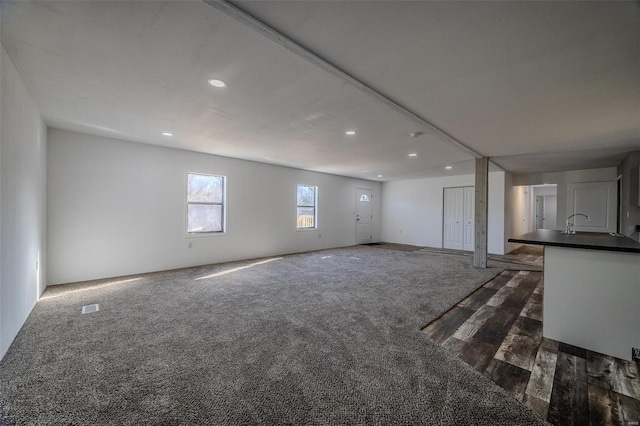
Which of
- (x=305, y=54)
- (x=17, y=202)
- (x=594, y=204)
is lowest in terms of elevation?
(x=17, y=202)

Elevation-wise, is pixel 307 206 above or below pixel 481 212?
above

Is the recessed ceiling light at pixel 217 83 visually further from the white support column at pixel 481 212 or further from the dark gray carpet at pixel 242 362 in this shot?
the white support column at pixel 481 212

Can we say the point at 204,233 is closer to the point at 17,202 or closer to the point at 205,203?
the point at 205,203

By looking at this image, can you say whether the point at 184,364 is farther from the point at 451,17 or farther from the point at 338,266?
the point at 338,266

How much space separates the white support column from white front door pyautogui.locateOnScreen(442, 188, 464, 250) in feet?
8.92

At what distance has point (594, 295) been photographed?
2350mm

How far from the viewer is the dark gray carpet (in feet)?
5.16

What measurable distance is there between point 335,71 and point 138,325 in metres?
3.17

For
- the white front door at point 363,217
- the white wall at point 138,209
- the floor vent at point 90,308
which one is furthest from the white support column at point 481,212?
the floor vent at point 90,308

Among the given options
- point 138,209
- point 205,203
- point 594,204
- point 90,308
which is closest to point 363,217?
point 205,203

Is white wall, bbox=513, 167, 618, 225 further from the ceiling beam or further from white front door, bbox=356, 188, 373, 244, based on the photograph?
the ceiling beam

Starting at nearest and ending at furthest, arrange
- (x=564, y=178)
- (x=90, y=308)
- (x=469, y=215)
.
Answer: (x=90, y=308)
(x=564, y=178)
(x=469, y=215)

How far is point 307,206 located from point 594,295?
20.9 feet

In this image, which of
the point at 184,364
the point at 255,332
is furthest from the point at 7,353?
the point at 255,332
